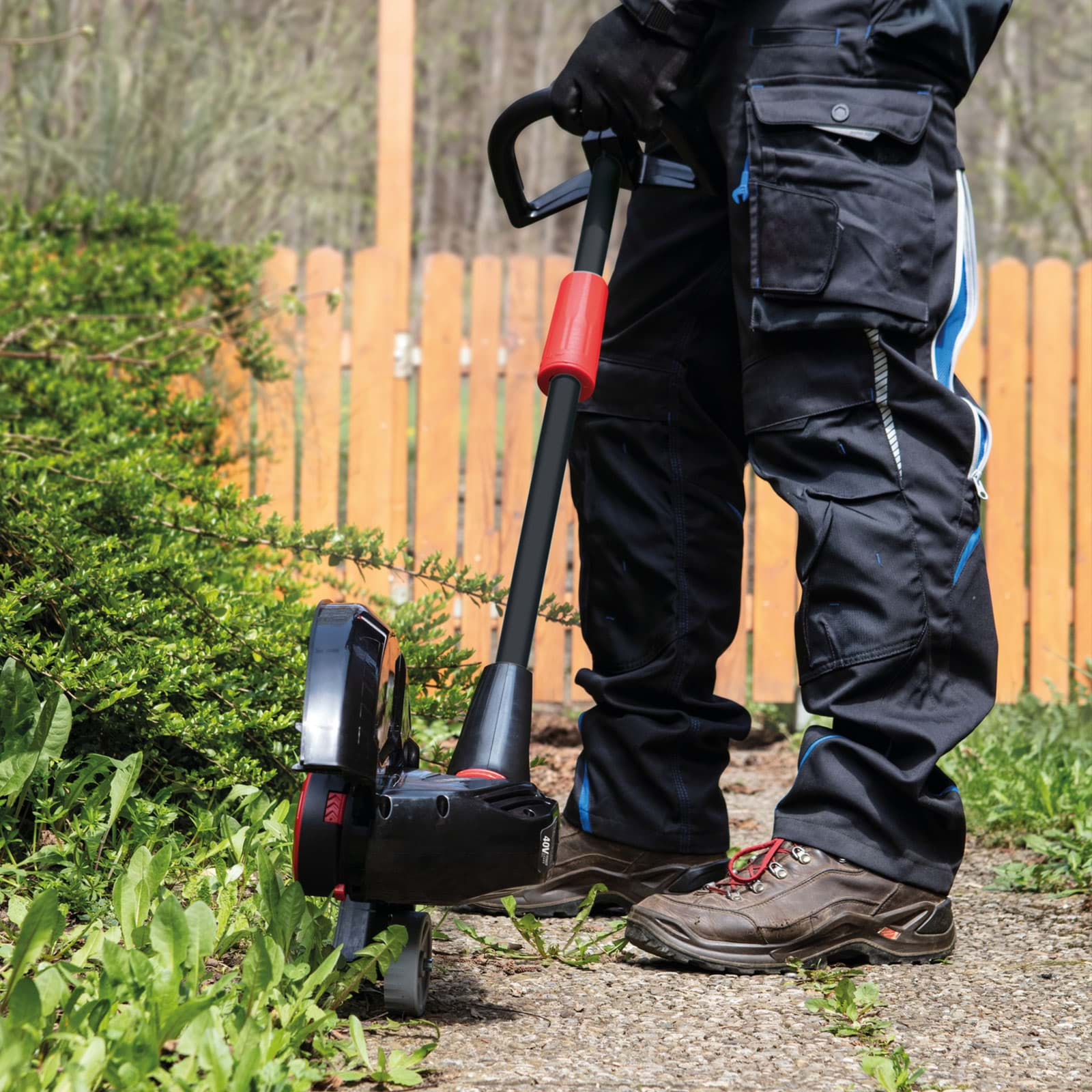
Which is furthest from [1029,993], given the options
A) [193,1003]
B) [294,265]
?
[294,265]

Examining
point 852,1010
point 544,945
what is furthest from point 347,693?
point 852,1010

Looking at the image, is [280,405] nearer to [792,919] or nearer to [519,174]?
[519,174]

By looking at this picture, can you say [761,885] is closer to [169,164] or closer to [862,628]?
[862,628]

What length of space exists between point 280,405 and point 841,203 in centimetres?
323

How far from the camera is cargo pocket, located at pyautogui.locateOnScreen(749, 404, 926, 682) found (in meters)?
1.72

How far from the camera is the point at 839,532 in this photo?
1738 mm

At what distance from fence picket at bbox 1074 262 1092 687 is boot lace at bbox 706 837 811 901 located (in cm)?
330

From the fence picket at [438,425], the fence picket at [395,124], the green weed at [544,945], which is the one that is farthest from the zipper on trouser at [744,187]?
the fence picket at [395,124]

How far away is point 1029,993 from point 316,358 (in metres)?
3.63

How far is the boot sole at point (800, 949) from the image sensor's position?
5.53 ft

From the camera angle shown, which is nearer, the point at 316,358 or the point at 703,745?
the point at 703,745

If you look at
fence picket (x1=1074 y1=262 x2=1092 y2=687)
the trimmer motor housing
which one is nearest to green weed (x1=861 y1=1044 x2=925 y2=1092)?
the trimmer motor housing

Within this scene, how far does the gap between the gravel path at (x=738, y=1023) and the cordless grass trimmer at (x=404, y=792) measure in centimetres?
14

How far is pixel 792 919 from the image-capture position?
1708mm
